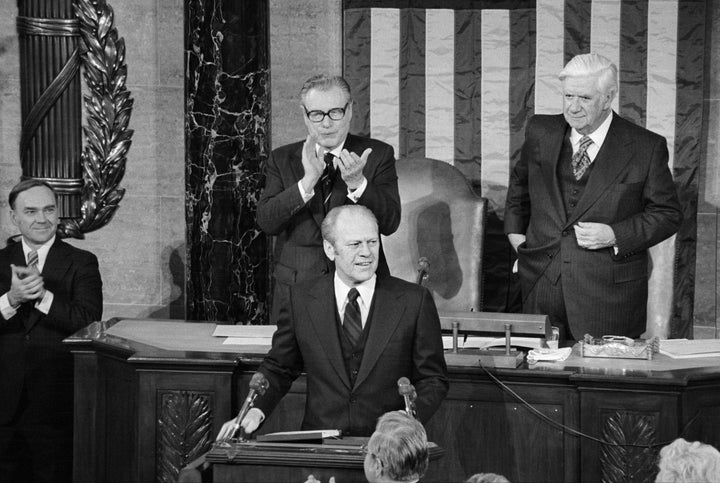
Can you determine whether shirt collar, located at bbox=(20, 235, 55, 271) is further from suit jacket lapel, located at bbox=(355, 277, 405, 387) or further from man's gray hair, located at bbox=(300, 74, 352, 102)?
suit jacket lapel, located at bbox=(355, 277, 405, 387)

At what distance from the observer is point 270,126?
8.29 meters

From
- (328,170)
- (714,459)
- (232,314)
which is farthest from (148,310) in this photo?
(714,459)

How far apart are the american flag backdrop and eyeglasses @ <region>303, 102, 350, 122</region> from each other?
206 centimetres

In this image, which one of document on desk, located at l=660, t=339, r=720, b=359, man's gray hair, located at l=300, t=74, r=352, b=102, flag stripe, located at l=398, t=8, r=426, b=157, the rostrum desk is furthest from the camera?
flag stripe, located at l=398, t=8, r=426, b=157

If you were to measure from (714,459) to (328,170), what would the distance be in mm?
2906

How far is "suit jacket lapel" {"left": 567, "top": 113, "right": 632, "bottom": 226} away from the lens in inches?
249

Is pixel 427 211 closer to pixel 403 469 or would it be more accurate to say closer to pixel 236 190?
pixel 236 190

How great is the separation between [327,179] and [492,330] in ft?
3.68

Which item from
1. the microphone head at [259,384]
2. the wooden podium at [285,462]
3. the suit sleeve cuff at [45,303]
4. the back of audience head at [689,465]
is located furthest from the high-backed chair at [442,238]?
the back of audience head at [689,465]

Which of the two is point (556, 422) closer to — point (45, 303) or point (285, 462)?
point (285, 462)

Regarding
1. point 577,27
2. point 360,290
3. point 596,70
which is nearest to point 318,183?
point 360,290

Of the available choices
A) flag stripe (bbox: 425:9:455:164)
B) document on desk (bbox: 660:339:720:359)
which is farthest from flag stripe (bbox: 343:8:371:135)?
document on desk (bbox: 660:339:720:359)

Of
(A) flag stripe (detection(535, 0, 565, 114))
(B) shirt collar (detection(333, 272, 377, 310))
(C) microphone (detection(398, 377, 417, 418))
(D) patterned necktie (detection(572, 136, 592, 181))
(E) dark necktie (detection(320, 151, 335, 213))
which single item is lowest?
(C) microphone (detection(398, 377, 417, 418))

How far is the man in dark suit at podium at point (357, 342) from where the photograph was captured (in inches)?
196
